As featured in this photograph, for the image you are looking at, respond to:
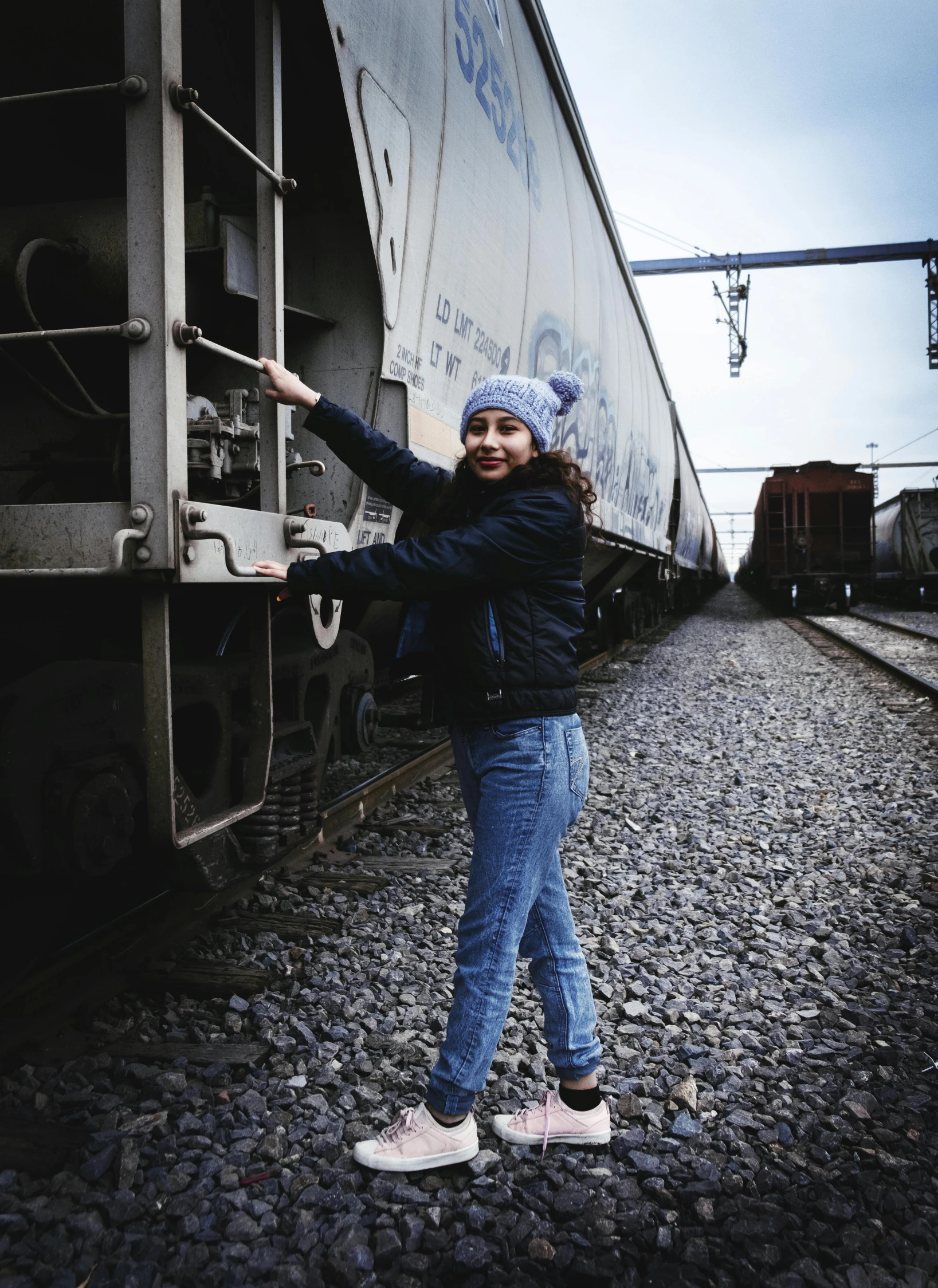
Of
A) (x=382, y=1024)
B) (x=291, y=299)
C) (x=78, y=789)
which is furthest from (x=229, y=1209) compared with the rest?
(x=291, y=299)

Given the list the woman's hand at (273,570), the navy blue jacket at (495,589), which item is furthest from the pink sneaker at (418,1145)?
the woman's hand at (273,570)

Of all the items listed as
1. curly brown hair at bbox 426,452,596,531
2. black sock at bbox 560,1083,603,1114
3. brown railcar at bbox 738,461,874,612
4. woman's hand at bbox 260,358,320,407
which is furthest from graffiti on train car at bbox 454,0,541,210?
brown railcar at bbox 738,461,874,612

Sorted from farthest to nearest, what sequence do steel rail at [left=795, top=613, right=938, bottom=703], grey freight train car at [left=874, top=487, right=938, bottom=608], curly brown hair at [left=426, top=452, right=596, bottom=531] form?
grey freight train car at [left=874, top=487, right=938, bottom=608] < steel rail at [left=795, top=613, right=938, bottom=703] < curly brown hair at [left=426, top=452, right=596, bottom=531]

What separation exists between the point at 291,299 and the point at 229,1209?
2590 millimetres

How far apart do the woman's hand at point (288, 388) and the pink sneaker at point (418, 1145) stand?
1720mm

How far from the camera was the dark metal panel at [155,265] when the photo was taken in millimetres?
1956

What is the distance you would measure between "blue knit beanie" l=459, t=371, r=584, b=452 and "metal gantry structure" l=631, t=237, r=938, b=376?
20.6 metres

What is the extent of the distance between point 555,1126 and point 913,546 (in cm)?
2435

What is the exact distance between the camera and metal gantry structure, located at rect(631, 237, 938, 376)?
761 inches

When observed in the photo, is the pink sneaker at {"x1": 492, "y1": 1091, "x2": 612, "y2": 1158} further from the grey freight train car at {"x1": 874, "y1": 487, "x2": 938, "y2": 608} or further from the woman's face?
the grey freight train car at {"x1": 874, "y1": 487, "x2": 938, "y2": 608}

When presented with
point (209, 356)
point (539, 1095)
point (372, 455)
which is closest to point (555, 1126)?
point (539, 1095)

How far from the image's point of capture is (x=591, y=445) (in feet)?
22.3

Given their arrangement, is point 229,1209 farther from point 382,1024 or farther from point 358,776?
point 358,776

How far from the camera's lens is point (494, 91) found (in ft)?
13.3
